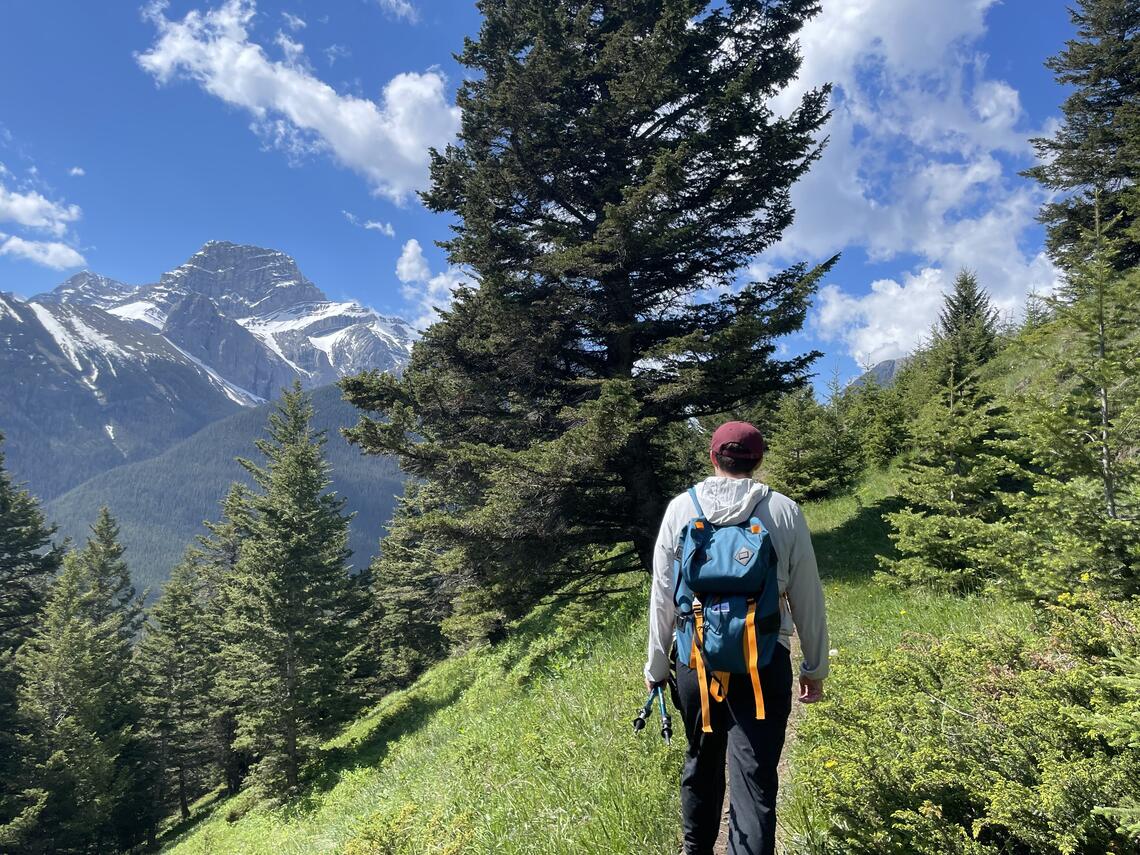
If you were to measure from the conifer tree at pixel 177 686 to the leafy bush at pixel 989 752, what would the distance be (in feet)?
127

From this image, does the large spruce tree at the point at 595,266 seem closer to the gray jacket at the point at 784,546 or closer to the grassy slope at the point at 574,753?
the grassy slope at the point at 574,753

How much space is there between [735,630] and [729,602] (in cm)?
14

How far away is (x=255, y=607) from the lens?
22453 millimetres

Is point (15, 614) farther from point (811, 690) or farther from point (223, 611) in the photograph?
point (811, 690)

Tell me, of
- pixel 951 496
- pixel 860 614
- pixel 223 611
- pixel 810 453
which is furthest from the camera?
pixel 223 611

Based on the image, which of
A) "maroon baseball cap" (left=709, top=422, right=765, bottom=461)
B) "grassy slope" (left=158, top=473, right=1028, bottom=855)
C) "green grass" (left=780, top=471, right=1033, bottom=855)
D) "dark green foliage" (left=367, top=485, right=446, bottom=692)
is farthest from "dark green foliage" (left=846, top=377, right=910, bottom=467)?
"dark green foliage" (left=367, top=485, right=446, bottom=692)

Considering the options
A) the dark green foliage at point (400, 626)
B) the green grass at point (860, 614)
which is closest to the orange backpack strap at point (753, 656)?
the green grass at point (860, 614)

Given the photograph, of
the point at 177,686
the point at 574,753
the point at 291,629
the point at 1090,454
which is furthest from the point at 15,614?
the point at 1090,454

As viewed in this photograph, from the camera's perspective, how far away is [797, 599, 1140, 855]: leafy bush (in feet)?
7.68

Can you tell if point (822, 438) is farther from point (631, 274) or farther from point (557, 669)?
point (557, 669)

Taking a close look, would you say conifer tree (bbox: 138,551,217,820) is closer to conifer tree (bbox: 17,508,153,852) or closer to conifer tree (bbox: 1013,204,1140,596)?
conifer tree (bbox: 17,508,153,852)

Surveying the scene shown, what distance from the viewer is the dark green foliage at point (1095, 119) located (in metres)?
21.2

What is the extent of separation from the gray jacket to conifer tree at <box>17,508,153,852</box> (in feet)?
110

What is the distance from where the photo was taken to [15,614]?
101ft
